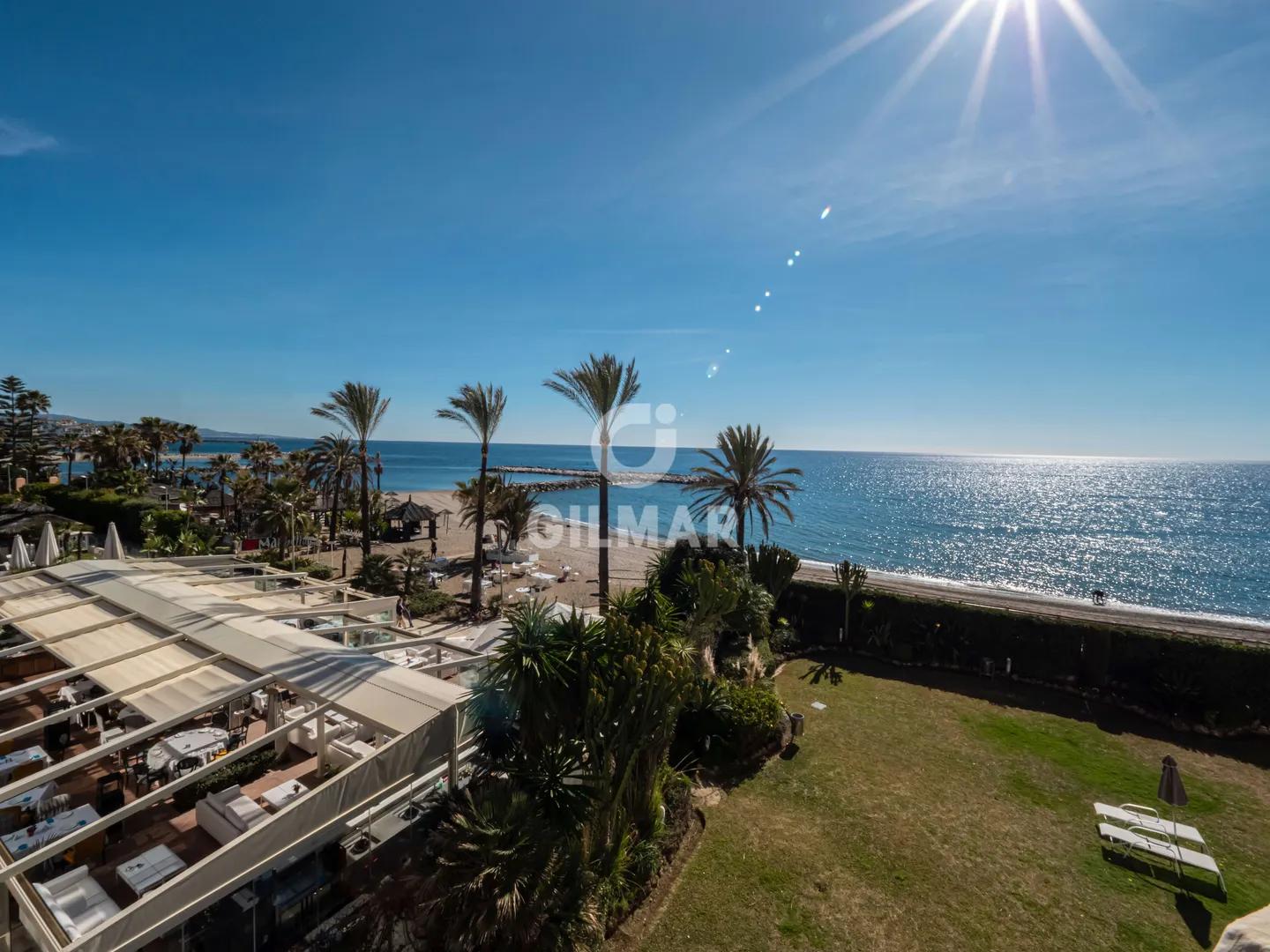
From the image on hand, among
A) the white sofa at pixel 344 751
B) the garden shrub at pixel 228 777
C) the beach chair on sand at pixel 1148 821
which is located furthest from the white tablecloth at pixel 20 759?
the beach chair on sand at pixel 1148 821

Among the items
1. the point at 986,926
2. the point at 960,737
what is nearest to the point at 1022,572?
the point at 960,737

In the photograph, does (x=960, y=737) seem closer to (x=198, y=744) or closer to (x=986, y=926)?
(x=986, y=926)

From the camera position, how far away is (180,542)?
25.5 m

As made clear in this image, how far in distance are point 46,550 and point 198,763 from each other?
37.5ft

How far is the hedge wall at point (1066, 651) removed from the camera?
13.6 m

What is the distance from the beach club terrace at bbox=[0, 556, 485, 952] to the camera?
537 centimetres

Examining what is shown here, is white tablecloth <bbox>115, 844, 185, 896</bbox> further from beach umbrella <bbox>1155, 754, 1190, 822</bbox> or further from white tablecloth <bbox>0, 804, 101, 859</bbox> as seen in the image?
beach umbrella <bbox>1155, 754, 1190, 822</bbox>

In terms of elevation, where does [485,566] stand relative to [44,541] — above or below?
below

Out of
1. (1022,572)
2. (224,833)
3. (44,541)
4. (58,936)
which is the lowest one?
(1022,572)

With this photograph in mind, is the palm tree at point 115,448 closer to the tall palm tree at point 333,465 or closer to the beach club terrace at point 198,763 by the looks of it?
the tall palm tree at point 333,465

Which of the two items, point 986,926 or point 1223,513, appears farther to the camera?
point 1223,513

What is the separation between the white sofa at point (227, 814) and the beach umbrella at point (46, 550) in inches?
501

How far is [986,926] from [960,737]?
5.95 m

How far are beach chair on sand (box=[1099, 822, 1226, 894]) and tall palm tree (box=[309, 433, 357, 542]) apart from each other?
3783 centimetres
